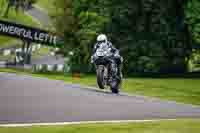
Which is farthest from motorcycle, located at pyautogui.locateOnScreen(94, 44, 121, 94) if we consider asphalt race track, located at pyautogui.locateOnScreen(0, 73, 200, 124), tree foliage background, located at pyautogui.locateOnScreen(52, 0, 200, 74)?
tree foliage background, located at pyautogui.locateOnScreen(52, 0, 200, 74)

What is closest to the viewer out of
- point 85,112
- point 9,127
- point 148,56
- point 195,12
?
point 9,127

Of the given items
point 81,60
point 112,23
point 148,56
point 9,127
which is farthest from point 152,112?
point 81,60

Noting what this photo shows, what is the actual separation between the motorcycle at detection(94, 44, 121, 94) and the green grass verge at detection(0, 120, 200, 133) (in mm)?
7350

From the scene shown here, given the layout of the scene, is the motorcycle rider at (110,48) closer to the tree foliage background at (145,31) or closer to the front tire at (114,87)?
the front tire at (114,87)

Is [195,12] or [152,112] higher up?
[195,12]

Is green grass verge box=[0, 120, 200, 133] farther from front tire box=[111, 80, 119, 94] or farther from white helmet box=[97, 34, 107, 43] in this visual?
white helmet box=[97, 34, 107, 43]

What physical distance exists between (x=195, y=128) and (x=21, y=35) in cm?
3630

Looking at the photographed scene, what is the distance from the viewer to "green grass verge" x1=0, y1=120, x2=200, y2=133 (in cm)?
701

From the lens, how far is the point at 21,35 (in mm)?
42656

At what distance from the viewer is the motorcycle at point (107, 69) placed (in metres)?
15.2

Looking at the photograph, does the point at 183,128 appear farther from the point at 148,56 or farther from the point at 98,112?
the point at 148,56

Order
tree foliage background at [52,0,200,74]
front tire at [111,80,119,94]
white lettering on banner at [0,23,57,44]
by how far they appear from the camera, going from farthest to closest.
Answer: white lettering on banner at [0,23,57,44] → tree foliage background at [52,0,200,74] → front tire at [111,80,119,94]

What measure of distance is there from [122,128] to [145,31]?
2511 centimetres

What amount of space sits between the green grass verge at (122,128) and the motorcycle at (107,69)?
7.35 meters
